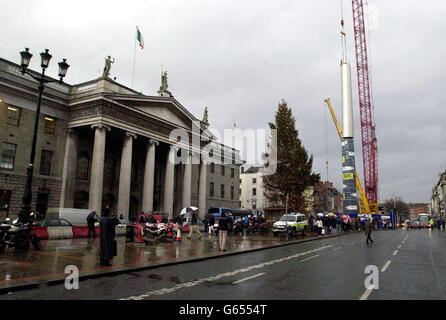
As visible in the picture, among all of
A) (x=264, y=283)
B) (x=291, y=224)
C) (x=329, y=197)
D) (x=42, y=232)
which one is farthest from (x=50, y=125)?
(x=329, y=197)

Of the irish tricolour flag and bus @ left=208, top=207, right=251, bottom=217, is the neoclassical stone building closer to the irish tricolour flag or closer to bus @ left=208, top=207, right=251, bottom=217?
the irish tricolour flag

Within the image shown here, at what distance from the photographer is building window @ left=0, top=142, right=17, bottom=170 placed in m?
27.1

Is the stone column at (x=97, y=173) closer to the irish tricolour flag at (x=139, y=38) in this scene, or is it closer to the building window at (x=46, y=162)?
the building window at (x=46, y=162)

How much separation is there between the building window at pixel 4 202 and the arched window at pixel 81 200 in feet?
20.7

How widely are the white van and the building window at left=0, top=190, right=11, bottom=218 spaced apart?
5.09m

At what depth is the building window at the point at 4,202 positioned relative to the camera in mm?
26625

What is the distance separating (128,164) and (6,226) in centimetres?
1987

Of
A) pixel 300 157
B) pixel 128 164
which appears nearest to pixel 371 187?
pixel 300 157

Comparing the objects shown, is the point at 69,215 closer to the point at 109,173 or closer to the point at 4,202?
the point at 4,202

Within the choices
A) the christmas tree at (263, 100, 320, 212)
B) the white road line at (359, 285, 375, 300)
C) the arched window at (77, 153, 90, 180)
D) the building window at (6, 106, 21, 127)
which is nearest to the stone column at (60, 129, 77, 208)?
the arched window at (77, 153, 90, 180)

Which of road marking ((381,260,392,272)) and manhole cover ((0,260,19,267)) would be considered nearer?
manhole cover ((0,260,19,267))

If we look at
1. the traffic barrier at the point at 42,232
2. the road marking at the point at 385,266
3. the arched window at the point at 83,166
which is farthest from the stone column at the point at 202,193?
the road marking at the point at 385,266

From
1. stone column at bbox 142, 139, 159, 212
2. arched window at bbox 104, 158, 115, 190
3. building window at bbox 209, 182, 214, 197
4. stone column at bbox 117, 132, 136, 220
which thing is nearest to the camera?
stone column at bbox 117, 132, 136, 220
